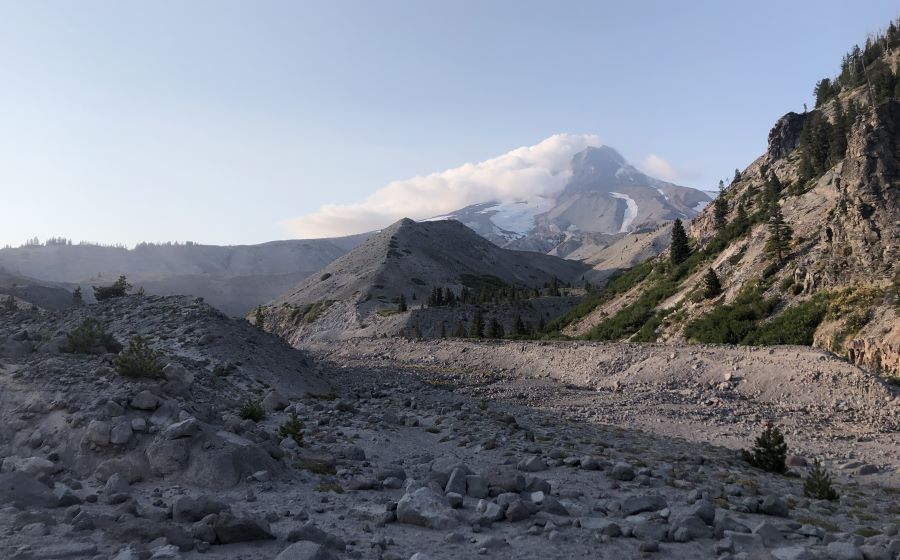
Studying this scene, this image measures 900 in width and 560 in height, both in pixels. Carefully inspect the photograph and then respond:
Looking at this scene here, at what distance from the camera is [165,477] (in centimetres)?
1170

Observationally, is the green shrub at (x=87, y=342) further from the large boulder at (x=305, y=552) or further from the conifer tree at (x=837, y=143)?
the conifer tree at (x=837, y=143)

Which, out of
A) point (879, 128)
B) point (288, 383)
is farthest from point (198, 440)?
point (879, 128)

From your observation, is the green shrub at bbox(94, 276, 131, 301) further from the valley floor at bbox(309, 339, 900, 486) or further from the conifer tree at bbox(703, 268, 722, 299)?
the conifer tree at bbox(703, 268, 722, 299)

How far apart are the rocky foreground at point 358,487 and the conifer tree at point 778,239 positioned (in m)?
34.5

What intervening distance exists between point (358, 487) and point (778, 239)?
46.6m

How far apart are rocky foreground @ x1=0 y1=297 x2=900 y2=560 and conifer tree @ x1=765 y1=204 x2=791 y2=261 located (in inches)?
1357

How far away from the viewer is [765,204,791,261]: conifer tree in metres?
47.7

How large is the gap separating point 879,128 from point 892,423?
33.0 m

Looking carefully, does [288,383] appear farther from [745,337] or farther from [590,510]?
[745,337]

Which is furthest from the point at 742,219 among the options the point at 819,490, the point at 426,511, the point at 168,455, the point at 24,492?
the point at 24,492

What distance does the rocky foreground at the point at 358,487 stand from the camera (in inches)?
340

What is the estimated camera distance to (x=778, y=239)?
47.4m

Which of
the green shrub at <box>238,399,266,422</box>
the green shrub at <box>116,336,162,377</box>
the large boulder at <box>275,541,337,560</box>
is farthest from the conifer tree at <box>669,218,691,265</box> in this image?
the large boulder at <box>275,541,337,560</box>

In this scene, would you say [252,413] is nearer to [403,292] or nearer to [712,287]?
[712,287]
